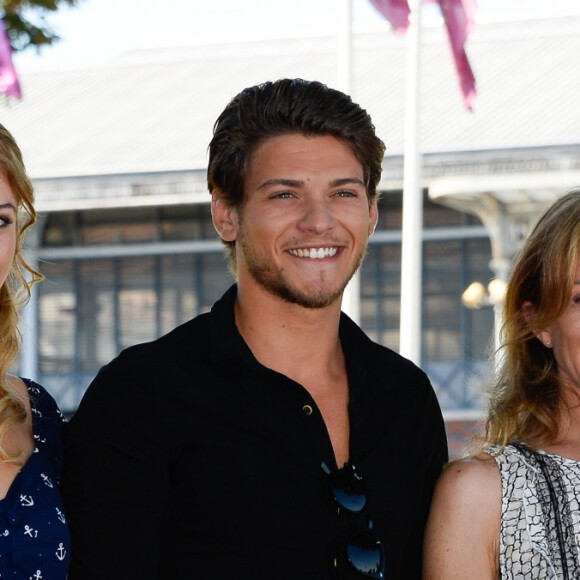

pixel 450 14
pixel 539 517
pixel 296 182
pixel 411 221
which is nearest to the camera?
pixel 539 517

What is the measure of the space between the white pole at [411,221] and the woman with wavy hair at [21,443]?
17.3 feet

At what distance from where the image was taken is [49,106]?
50.1 ft

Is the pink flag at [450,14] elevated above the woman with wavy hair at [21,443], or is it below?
above

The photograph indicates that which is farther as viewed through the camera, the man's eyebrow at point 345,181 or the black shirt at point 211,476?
the man's eyebrow at point 345,181

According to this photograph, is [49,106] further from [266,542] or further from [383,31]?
[266,542]

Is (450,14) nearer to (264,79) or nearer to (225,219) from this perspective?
(225,219)

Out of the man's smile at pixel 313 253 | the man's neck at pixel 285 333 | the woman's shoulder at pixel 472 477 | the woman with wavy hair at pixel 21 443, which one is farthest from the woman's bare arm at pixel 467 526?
the woman with wavy hair at pixel 21 443

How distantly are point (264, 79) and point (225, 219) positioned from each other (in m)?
12.1

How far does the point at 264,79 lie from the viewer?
1480 cm

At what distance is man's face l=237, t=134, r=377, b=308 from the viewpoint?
9.09 ft

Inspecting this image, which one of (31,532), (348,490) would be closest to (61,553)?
(31,532)

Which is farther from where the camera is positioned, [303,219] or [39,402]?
[39,402]

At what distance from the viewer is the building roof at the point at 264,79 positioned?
1220 centimetres

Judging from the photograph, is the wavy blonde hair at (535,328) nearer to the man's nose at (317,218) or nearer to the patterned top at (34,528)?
the man's nose at (317,218)
